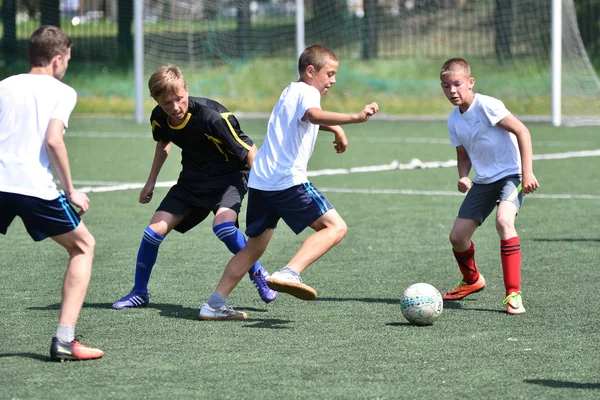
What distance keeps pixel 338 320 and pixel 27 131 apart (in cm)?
202

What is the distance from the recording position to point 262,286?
21.3 feet

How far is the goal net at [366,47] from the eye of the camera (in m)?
24.6

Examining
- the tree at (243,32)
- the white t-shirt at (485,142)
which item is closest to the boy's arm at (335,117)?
the white t-shirt at (485,142)

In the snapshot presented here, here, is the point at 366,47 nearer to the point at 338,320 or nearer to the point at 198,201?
the point at 198,201

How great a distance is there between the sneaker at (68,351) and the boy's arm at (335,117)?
168 centimetres

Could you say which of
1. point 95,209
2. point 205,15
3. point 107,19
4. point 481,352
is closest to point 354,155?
point 95,209

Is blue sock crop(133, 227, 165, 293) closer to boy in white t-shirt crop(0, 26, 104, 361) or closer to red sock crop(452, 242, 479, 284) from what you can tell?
boy in white t-shirt crop(0, 26, 104, 361)

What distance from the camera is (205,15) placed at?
2530 centimetres

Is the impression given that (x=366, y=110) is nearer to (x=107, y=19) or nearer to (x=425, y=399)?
(x=425, y=399)

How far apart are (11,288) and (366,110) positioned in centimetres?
271

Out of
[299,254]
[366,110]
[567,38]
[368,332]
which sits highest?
[567,38]

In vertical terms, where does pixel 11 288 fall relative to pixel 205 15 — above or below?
below

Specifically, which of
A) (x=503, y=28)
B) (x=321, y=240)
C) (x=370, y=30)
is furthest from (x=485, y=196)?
(x=370, y=30)

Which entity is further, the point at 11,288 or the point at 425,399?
the point at 11,288
